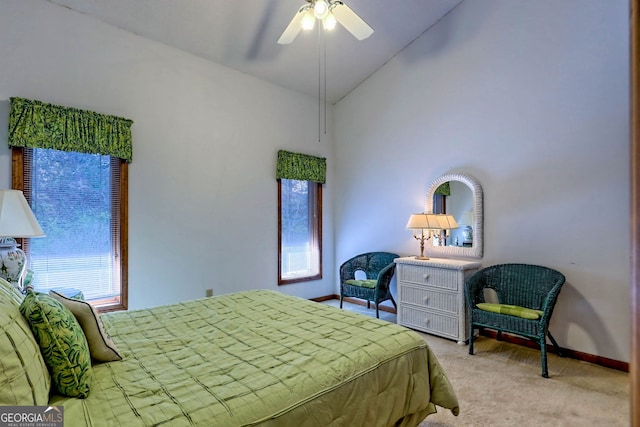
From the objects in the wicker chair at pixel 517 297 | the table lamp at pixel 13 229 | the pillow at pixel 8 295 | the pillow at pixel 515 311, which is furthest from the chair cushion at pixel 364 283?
the pillow at pixel 8 295

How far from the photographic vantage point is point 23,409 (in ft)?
3.51

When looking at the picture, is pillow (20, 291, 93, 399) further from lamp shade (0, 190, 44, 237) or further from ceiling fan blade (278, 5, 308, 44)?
ceiling fan blade (278, 5, 308, 44)

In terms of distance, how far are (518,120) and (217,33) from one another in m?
3.15

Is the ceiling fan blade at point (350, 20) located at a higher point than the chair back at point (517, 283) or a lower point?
higher

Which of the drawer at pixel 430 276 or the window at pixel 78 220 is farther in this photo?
the drawer at pixel 430 276

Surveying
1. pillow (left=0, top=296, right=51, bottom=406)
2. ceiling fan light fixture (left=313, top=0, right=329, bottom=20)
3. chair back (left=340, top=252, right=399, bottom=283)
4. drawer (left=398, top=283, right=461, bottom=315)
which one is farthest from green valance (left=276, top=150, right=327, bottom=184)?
pillow (left=0, top=296, right=51, bottom=406)

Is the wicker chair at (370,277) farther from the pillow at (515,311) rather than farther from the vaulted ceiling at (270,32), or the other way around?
the vaulted ceiling at (270,32)

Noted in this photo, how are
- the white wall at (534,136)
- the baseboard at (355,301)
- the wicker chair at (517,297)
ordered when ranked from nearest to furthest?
the wicker chair at (517,297), the white wall at (534,136), the baseboard at (355,301)

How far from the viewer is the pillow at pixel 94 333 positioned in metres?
1.58

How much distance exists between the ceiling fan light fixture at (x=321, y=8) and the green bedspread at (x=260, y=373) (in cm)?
209

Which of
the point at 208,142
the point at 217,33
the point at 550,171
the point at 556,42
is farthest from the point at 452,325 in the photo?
the point at 217,33

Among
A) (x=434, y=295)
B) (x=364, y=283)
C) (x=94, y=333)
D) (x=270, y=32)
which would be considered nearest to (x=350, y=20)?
(x=270, y=32)

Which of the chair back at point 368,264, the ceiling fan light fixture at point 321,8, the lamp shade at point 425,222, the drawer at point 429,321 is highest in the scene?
the ceiling fan light fixture at point 321,8

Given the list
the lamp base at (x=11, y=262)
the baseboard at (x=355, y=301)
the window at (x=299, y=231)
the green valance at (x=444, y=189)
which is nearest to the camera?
the lamp base at (x=11, y=262)
